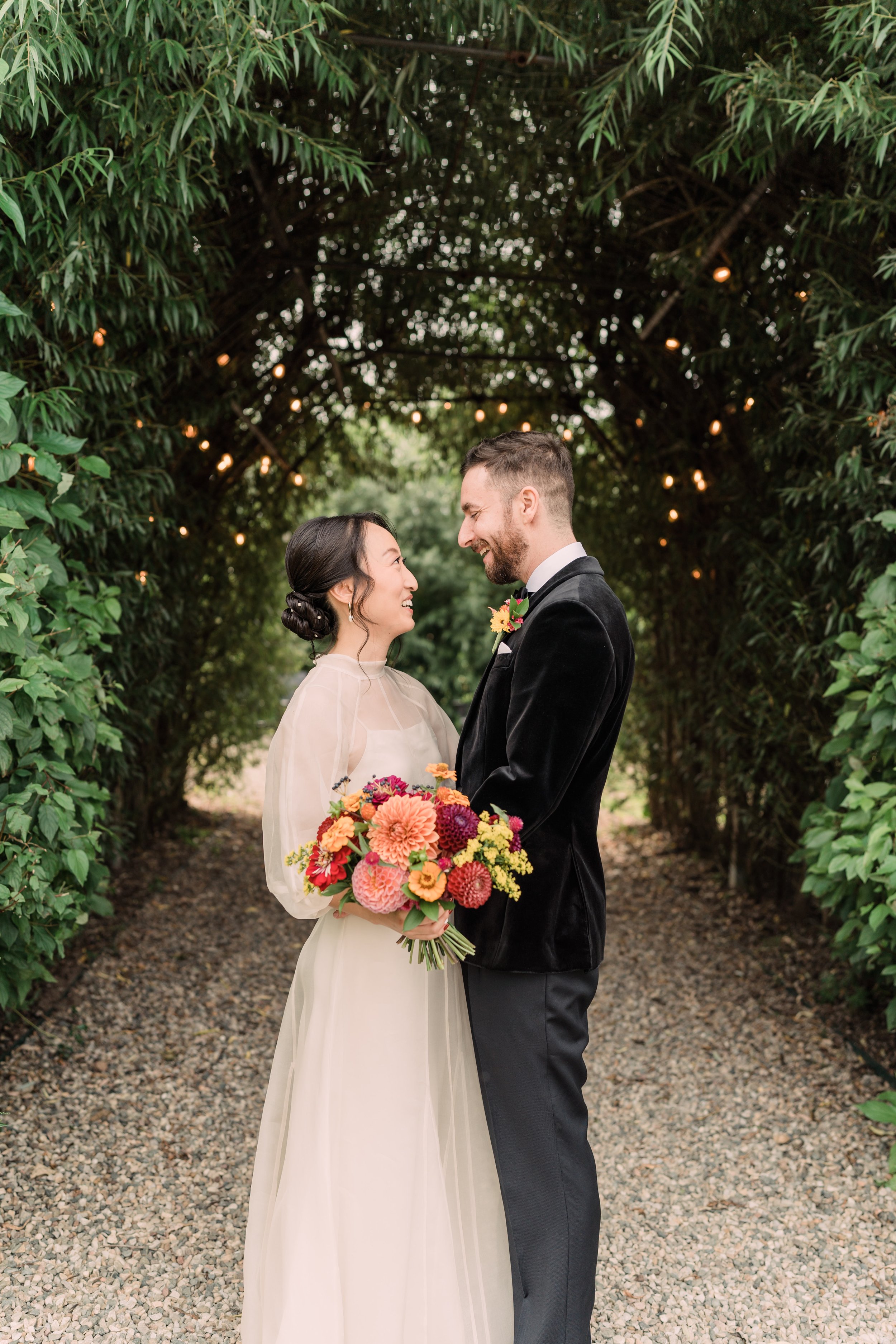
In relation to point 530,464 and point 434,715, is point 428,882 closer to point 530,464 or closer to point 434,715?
point 434,715

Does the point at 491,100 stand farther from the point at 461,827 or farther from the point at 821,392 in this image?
the point at 461,827

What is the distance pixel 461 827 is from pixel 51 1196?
1.75 metres

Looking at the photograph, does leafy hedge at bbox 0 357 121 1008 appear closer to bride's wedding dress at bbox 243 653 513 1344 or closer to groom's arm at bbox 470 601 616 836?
bride's wedding dress at bbox 243 653 513 1344

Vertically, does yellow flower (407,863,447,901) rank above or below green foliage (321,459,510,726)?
below

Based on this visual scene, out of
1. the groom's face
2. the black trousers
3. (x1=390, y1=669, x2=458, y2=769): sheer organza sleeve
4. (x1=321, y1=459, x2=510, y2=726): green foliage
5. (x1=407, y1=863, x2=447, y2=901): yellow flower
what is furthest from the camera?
(x1=321, y1=459, x2=510, y2=726): green foliage

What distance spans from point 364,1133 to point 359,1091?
2.9 inches

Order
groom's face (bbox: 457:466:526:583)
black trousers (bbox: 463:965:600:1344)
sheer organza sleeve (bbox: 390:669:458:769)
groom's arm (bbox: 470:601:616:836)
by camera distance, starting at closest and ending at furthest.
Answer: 1. groom's arm (bbox: 470:601:616:836)
2. black trousers (bbox: 463:965:600:1344)
3. groom's face (bbox: 457:466:526:583)
4. sheer organza sleeve (bbox: 390:669:458:769)

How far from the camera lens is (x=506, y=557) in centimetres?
188

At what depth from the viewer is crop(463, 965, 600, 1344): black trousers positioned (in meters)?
1.73

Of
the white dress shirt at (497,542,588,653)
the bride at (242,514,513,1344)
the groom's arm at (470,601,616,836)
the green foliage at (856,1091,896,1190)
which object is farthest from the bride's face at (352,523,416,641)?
the green foliage at (856,1091,896,1190)

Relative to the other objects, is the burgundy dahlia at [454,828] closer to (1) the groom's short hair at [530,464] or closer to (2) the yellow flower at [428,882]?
(2) the yellow flower at [428,882]

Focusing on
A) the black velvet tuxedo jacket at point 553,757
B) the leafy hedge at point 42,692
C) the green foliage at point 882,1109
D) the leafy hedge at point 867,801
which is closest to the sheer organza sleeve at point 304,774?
the black velvet tuxedo jacket at point 553,757

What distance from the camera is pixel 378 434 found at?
639cm

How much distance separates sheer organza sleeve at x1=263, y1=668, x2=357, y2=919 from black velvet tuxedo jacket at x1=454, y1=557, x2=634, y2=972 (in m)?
0.25
